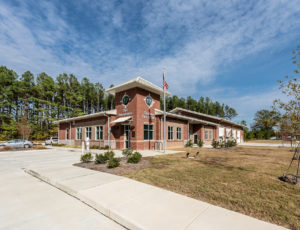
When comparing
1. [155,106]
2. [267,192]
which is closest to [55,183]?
[267,192]

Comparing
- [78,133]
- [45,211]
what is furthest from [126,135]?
[45,211]

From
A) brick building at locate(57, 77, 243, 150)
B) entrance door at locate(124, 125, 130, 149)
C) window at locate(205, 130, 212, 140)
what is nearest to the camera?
brick building at locate(57, 77, 243, 150)

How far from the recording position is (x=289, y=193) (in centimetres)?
445

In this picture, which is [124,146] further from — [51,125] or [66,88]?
[66,88]

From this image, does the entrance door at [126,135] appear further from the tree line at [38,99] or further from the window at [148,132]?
the tree line at [38,99]

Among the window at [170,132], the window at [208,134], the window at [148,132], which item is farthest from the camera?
the window at [208,134]

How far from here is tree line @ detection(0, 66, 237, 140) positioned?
36.9m

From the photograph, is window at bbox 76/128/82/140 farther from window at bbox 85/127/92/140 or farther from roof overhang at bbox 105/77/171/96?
roof overhang at bbox 105/77/171/96

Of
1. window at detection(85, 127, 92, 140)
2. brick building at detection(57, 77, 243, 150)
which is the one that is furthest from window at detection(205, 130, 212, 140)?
window at detection(85, 127, 92, 140)

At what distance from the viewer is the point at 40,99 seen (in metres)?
41.4

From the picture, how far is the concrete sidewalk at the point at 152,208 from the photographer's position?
9.54 ft

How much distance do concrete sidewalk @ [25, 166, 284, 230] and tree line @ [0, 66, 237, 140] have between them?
3590cm

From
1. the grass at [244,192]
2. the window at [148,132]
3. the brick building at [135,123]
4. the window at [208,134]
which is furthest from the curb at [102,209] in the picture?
the window at [208,134]

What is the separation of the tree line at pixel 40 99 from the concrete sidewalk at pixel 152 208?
35895 mm
